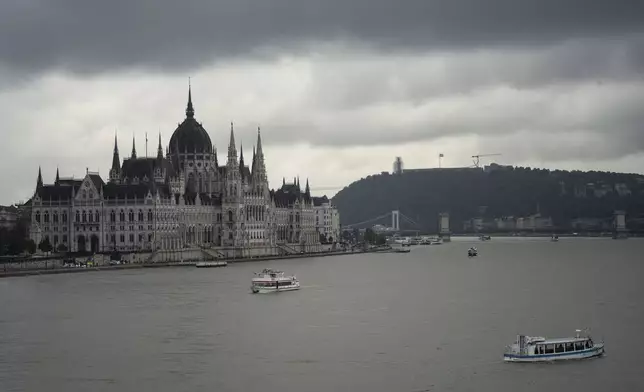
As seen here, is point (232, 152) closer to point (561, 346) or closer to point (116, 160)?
point (116, 160)

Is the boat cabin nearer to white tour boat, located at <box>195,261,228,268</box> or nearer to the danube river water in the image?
the danube river water

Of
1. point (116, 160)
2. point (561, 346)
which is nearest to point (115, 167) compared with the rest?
point (116, 160)

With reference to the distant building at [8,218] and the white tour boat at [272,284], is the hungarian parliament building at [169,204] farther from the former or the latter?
the white tour boat at [272,284]

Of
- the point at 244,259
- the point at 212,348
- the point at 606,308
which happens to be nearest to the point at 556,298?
the point at 606,308

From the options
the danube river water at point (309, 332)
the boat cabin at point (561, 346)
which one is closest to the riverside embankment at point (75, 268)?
the danube river water at point (309, 332)

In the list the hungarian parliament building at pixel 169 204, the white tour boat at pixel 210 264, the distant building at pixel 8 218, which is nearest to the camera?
the white tour boat at pixel 210 264

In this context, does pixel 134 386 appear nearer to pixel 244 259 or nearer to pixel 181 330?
pixel 181 330
